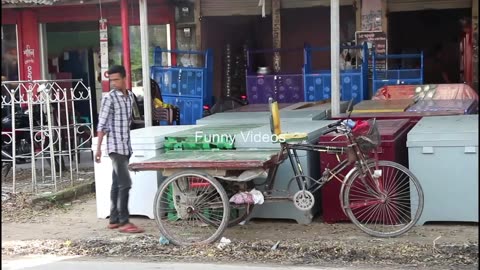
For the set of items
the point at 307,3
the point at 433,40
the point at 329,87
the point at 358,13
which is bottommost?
the point at 329,87

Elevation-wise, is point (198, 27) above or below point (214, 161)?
above

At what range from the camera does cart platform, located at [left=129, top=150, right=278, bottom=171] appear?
5.84 metres

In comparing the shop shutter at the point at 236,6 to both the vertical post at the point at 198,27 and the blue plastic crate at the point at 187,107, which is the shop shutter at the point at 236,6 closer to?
the vertical post at the point at 198,27

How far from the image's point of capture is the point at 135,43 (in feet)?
41.9

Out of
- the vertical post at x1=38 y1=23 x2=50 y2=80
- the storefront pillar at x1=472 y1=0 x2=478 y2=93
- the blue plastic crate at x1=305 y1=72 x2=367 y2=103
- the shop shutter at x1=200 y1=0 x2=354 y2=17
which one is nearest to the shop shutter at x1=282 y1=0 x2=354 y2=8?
the shop shutter at x1=200 y1=0 x2=354 y2=17

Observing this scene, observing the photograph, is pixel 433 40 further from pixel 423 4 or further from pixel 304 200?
pixel 304 200

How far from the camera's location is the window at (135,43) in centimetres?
1245

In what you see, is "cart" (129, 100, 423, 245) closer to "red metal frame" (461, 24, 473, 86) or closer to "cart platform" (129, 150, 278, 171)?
"cart platform" (129, 150, 278, 171)

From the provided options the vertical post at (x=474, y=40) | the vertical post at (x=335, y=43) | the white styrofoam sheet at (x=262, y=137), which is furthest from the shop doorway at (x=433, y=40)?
the white styrofoam sheet at (x=262, y=137)

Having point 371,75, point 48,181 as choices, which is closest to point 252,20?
point 371,75

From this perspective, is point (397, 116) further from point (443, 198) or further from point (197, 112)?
point (197, 112)

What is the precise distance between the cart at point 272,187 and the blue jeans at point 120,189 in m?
0.50

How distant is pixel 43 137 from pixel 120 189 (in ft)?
8.03

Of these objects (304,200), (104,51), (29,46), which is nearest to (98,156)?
(304,200)
